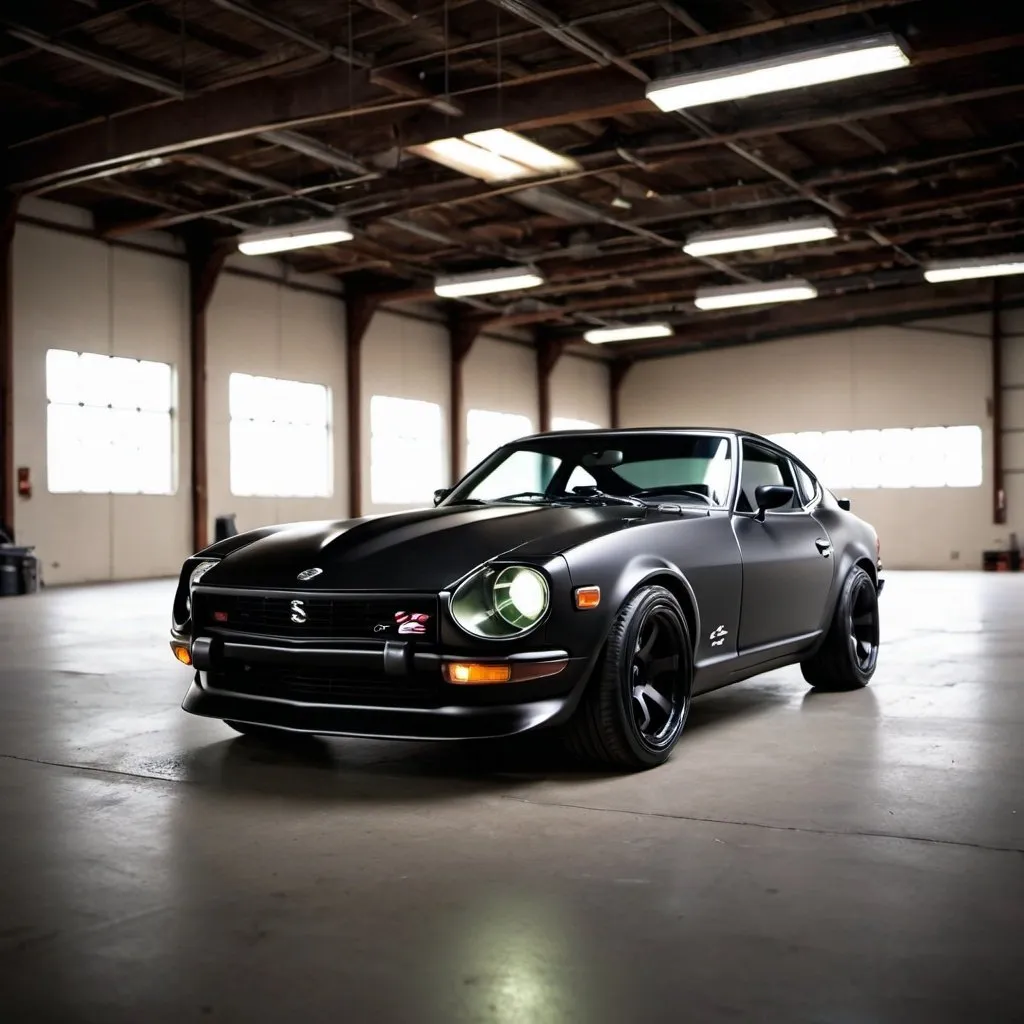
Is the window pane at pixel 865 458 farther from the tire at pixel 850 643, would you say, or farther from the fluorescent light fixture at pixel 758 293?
the tire at pixel 850 643

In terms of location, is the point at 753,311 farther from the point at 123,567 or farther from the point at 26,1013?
the point at 26,1013

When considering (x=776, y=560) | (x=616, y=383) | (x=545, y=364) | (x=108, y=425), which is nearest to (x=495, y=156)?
(x=108, y=425)

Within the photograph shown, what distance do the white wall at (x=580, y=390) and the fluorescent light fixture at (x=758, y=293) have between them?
6.80 meters

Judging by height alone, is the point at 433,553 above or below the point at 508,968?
above

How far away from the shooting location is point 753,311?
2478cm

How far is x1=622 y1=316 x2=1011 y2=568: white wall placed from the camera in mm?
23656

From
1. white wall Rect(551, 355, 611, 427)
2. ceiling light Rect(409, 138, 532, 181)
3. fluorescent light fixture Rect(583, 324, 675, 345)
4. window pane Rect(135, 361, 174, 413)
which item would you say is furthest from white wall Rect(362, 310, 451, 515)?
ceiling light Rect(409, 138, 532, 181)

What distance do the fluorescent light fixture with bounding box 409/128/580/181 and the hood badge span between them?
8915 mm

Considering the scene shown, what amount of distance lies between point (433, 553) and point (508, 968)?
186 centimetres

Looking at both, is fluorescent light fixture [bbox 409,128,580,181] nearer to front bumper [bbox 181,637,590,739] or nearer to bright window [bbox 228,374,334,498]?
bright window [bbox 228,374,334,498]

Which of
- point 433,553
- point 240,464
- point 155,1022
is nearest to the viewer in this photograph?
point 155,1022

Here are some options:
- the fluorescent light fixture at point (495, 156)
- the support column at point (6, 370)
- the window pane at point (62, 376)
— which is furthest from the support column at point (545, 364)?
the support column at point (6, 370)

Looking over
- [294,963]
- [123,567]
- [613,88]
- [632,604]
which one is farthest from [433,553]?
[123,567]

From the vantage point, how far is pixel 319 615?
13.2 feet
